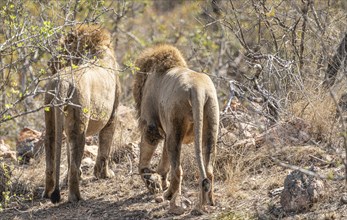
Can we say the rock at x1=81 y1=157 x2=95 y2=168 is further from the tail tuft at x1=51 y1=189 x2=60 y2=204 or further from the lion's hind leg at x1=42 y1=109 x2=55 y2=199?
the tail tuft at x1=51 y1=189 x2=60 y2=204

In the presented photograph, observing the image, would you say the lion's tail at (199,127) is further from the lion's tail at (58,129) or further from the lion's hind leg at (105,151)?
the lion's hind leg at (105,151)

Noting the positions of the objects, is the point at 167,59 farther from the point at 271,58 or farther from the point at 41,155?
the point at 41,155

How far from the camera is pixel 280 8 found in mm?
10320

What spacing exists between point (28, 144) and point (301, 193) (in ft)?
15.3

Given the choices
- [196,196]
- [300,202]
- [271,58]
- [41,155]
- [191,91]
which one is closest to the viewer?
[300,202]

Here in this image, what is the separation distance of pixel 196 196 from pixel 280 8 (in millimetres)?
3385

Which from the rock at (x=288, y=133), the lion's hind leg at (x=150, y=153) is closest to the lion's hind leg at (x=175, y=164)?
the lion's hind leg at (x=150, y=153)

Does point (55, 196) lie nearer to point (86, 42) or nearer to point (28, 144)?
point (86, 42)

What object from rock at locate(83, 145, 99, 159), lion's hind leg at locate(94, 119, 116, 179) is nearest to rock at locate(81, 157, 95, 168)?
rock at locate(83, 145, 99, 159)

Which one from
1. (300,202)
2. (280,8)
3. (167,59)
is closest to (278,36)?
(280,8)

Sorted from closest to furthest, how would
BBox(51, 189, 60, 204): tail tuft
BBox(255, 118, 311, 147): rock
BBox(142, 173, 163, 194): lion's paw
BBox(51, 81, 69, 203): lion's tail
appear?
BBox(51, 81, 69, 203): lion's tail
BBox(51, 189, 60, 204): tail tuft
BBox(142, 173, 163, 194): lion's paw
BBox(255, 118, 311, 147): rock

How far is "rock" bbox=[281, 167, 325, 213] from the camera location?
6.89 meters

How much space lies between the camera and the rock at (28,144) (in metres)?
10.1

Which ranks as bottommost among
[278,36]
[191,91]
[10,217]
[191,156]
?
[10,217]
